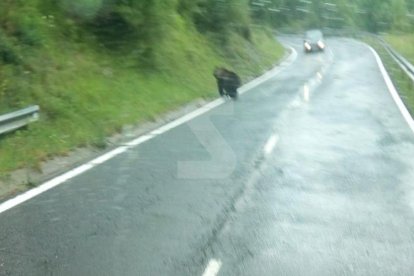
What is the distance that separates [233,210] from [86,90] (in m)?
8.15

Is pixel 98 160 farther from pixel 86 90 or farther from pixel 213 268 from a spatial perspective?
pixel 213 268

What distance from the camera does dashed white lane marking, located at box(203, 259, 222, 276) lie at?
252 inches

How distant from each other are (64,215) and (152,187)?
6.36 feet

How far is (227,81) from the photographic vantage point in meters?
22.6

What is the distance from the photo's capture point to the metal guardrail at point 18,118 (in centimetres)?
1138

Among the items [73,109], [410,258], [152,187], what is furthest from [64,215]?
[73,109]

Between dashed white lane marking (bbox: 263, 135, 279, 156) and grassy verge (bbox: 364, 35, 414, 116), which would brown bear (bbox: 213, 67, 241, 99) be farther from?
dashed white lane marking (bbox: 263, 135, 279, 156)

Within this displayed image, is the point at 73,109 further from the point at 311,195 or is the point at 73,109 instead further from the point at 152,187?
the point at 311,195

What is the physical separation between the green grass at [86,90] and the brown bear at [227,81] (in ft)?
1.73

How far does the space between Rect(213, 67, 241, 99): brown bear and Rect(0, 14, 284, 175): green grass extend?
20.7 inches

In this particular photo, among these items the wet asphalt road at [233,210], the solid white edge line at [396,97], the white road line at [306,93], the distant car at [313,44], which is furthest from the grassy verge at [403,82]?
the distant car at [313,44]

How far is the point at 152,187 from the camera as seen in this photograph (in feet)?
33.4

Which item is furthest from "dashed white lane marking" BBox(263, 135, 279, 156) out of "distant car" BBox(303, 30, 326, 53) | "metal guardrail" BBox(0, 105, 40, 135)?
"distant car" BBox(303, 30, 326, 53)

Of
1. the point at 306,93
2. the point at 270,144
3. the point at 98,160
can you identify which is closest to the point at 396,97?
the point at 306,93
